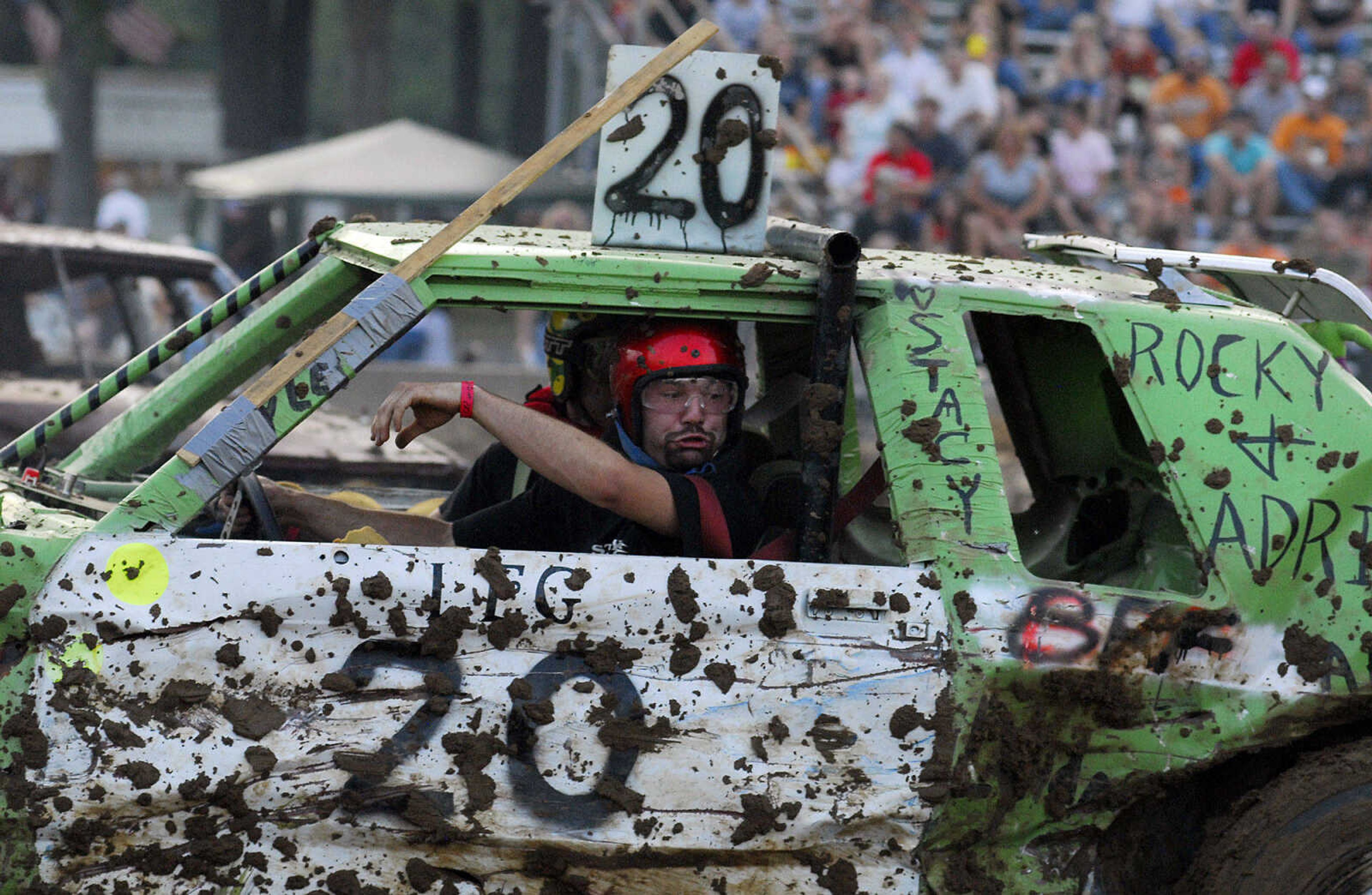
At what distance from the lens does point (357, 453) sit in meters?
6.20

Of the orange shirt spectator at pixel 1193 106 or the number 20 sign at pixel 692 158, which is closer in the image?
the number 20 sign at pixel 692 158

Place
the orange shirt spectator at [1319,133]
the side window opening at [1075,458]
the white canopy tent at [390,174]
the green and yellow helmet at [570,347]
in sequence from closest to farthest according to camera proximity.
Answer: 1. the side window opening at [1075,458]
2. the green and yellow helmet at [570,347]
3. the orange shirt spectator at [1319,133]
4. the white canopy tent at [390,174]

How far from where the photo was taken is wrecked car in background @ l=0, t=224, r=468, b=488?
6.68 metres

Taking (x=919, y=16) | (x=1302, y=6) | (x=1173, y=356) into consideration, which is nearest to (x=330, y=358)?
(x=1173, y=356)

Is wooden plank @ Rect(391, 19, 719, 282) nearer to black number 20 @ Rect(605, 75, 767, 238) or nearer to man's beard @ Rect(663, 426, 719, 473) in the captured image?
black number 20 @ Rect(605, 75, 767, 238)

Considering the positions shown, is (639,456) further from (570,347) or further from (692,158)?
(570,347)

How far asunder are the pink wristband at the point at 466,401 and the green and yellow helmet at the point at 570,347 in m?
1.00

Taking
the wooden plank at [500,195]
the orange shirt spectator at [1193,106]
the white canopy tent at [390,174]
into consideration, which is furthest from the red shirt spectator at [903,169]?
the wooden plank at [500,195]

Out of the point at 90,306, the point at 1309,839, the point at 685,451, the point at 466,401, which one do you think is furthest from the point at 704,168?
the point at 90,306

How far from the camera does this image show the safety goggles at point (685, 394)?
351 centimetres

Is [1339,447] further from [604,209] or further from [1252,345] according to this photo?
[604,209]

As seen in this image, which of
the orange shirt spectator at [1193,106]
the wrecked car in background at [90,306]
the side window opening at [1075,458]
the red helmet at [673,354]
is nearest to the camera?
the red helmet at [673,354]

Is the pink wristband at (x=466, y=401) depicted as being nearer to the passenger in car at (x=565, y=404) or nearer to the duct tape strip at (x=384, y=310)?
the duct tape strip at (x=384, y=310)

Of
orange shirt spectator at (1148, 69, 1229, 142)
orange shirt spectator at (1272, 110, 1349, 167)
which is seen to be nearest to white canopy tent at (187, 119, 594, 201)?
orange shirt spectator at (1148, 69, 1229, 142)
